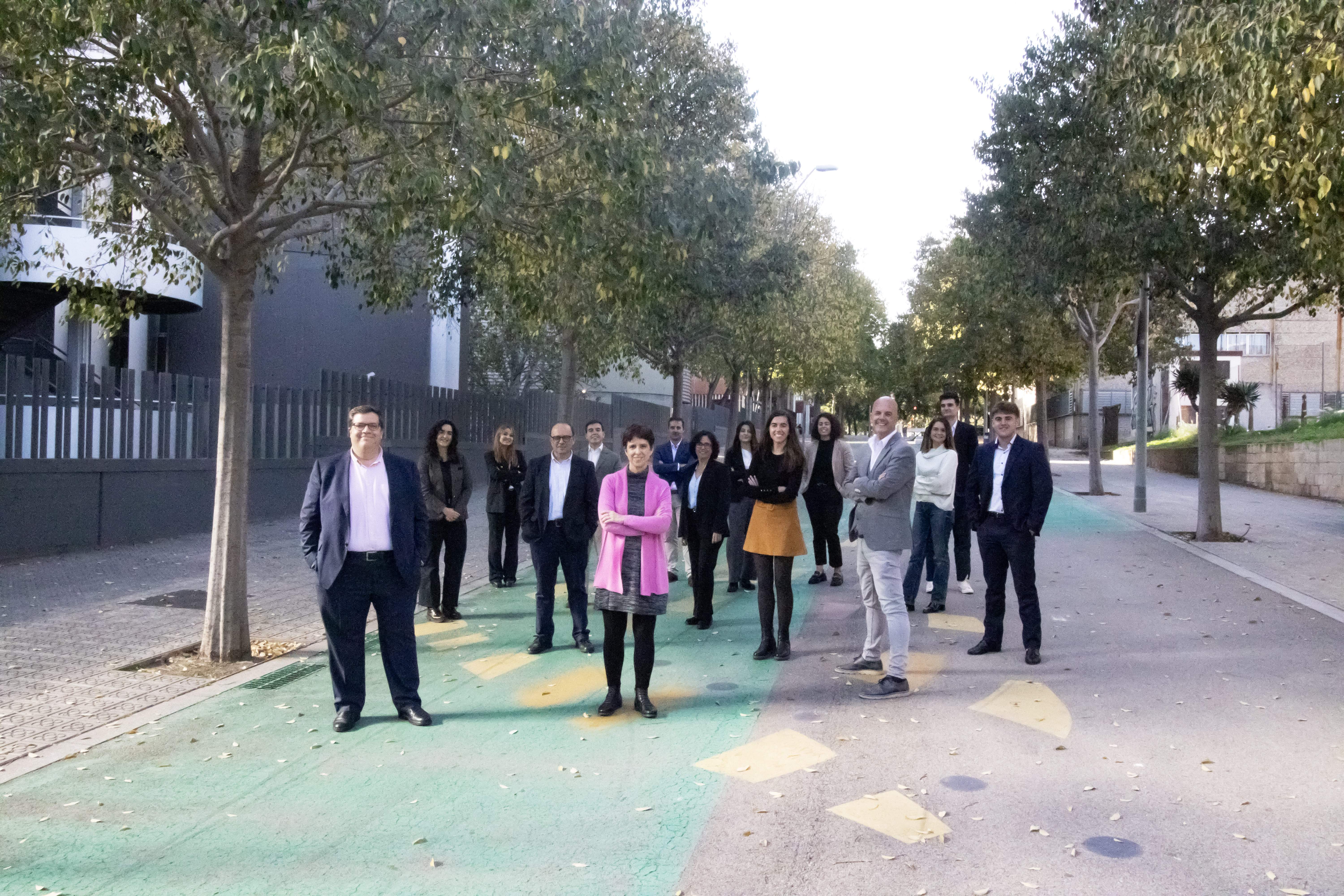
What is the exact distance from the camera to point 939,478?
380 inches

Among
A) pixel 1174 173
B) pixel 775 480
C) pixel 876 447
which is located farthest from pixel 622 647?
pixel 1174 173

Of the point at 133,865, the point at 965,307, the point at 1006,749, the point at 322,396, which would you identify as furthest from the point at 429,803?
the point at 965,307

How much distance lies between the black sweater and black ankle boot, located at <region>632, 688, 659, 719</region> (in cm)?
182

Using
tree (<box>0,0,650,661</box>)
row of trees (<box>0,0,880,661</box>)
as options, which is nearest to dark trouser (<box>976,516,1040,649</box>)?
row of trees (<box>0,0,880,661</box>)

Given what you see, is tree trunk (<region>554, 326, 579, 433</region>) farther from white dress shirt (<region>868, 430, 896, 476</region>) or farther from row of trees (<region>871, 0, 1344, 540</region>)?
white dress shirt (<region>868, 430, 896, 476</region>)

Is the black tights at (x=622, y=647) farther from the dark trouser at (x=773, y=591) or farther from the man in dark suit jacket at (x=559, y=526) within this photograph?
the man in dark suit jacket at (x=559, y=526)

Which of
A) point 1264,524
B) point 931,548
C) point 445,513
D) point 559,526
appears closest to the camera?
point 559,526

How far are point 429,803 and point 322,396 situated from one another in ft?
48.1

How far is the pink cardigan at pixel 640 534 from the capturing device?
6328 mm

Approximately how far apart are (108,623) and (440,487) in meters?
2.72

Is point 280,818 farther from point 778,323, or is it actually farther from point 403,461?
point 778,323

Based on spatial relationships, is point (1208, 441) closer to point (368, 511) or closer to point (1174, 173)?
point (1174, 173)

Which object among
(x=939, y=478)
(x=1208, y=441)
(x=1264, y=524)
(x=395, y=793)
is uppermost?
(x=1208, y=441)

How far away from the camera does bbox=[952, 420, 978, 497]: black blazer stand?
10.2m
